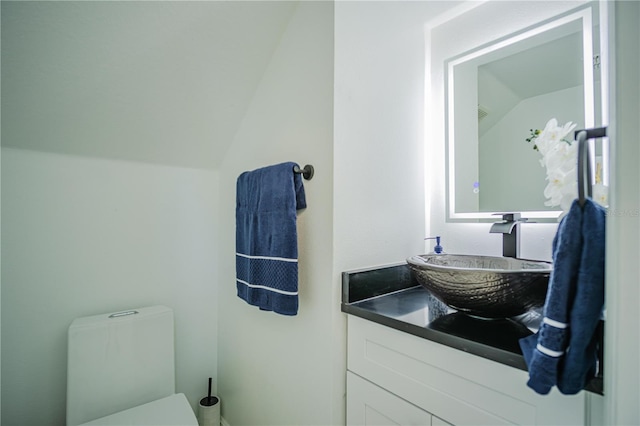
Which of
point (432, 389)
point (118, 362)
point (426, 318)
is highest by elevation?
point (426, 318)

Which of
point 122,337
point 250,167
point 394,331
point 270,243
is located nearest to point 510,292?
point 394,331

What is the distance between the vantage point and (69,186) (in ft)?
4.29

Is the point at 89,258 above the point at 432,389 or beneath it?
above

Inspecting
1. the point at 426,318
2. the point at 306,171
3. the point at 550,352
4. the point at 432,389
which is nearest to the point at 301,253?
the point at 306,171

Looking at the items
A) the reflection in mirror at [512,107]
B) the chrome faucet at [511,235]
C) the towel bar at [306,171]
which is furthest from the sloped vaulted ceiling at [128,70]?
the chrome faucet at [511,235]

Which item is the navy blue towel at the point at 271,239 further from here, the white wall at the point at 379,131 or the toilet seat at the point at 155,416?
the toilet seat at the point at 155,416

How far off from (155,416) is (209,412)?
0.51 metres

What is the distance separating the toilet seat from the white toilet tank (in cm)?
10

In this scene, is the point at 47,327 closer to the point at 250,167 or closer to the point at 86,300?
the point at 86,300

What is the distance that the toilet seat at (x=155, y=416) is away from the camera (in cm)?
110

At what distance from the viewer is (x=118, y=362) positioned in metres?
1.26

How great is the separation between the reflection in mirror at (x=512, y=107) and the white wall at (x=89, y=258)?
1.37 metres

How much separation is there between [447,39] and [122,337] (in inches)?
81.0

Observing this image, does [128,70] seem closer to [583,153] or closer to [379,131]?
[379,131]
